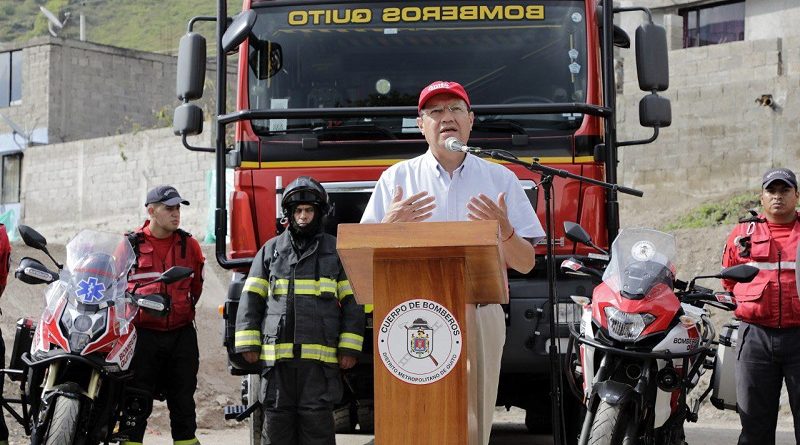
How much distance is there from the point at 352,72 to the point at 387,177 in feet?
9.51

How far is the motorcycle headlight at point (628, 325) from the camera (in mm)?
7613

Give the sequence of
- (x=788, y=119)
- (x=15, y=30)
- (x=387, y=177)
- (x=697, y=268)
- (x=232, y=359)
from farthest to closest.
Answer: (x=15, y=30)
(x=788, y=119)
(x=697, y=268)
(x=232, y=359)
(x=387, y=177)

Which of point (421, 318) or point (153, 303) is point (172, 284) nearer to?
point (153, 303)

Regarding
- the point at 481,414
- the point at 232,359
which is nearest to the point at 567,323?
the point at 232,359

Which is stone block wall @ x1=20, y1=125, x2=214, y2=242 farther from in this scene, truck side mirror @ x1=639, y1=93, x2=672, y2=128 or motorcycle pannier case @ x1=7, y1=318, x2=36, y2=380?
truck side mirror @ x1=639, y1=93, x2=672, y2=128

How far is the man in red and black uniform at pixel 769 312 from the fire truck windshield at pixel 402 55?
148 cm

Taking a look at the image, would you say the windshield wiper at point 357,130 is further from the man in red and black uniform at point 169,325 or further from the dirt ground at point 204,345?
the dirt ground at point 204,345

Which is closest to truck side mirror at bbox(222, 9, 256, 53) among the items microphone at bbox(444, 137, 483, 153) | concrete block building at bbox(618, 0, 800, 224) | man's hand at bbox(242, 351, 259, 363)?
man's hand at bbox(242, 351, 259, 363)

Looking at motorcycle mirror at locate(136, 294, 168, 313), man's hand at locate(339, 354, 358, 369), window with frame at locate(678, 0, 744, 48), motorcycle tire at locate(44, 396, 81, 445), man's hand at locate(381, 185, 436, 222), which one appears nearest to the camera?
man's hand at locate(381, 185, 436, 222)

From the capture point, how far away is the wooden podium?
17.2ft

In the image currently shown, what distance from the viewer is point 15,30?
247 ft

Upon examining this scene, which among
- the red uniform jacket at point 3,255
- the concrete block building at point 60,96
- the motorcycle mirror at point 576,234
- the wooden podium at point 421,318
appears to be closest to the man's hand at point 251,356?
the motorcycle mirror at point 576,234

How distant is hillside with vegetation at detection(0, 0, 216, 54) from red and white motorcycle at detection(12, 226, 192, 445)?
6180 centimetres

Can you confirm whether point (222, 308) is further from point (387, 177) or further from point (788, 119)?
point (788, 119)
